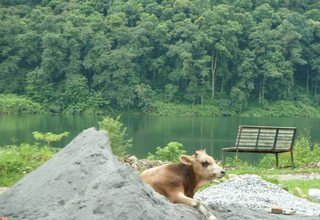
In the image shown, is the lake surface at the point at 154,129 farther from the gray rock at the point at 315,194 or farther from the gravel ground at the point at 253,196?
the gray rock at the point at 315,194

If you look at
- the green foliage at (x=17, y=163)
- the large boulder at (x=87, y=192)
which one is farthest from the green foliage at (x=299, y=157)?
the large boulder at (x=87, y=192)

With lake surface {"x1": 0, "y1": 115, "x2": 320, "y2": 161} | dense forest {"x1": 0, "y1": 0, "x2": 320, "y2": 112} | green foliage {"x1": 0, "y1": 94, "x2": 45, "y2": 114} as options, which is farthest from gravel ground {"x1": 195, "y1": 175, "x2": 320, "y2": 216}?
dense forest {"x1": 0, "y1": 0, "x2": 320, "y2": 112}

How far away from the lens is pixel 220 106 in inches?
2041

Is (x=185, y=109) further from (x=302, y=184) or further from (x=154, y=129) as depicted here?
(x=302, y=184)

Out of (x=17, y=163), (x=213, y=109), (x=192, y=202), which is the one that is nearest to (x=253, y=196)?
(x=192, y=202)

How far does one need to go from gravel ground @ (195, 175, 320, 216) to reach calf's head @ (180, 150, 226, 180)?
1580mm

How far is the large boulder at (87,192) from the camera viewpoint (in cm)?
390

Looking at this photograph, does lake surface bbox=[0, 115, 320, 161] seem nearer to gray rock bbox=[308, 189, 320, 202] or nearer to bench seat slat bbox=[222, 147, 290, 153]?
bench seat slat bbox=[222, 147, 290, 153]

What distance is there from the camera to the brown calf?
498 cm

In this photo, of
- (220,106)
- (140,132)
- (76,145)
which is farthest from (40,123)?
(76,145)

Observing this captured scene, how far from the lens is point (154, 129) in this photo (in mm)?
37625

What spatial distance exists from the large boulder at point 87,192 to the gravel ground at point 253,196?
2.12 m

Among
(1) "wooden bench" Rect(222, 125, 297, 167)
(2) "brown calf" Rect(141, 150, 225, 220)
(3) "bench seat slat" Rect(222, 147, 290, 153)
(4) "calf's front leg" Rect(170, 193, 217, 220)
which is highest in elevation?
(2) "brown calf" Rect(141, 150, 225, 220)

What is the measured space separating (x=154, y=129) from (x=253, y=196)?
30282 mm
